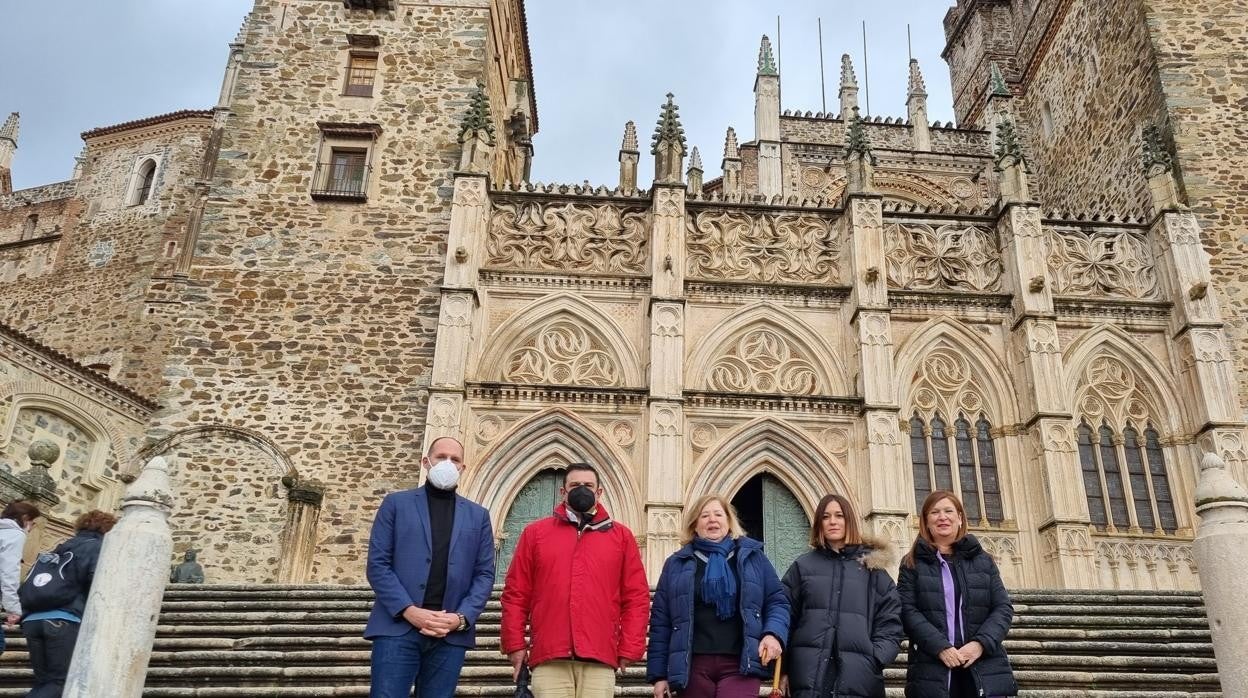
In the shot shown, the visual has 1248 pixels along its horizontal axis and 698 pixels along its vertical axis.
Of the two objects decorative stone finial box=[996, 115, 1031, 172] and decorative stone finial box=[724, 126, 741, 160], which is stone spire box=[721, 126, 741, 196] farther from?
decorative stone finial box=[996, 115, 1031, 172]

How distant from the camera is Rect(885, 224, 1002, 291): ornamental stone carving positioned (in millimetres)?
17422

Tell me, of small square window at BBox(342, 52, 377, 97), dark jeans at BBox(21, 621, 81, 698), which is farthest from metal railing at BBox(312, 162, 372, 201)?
dark jeans at BBox(21, 621, 81, 698)

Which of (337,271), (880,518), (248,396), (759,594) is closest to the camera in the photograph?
(759,594)

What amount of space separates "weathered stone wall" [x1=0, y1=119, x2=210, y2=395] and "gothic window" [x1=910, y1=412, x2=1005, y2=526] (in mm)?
19612

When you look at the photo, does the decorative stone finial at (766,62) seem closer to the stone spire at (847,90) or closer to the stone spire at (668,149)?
the stone spire at (847,90)

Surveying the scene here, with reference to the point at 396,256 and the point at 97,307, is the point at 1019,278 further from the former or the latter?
the point at 97,307

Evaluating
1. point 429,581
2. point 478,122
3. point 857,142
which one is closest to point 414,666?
point 429,581

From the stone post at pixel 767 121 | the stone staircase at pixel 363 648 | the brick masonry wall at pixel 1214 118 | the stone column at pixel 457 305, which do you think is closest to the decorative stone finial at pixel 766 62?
the stone post at pixel 767 121

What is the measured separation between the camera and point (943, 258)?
1762 cm

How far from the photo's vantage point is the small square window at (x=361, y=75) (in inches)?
757

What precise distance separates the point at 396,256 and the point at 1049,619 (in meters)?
12.2

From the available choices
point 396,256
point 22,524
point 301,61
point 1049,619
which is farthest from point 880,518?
point 301,61

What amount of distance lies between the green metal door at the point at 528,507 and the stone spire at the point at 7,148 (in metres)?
30.5

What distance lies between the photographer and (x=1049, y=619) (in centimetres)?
1021
